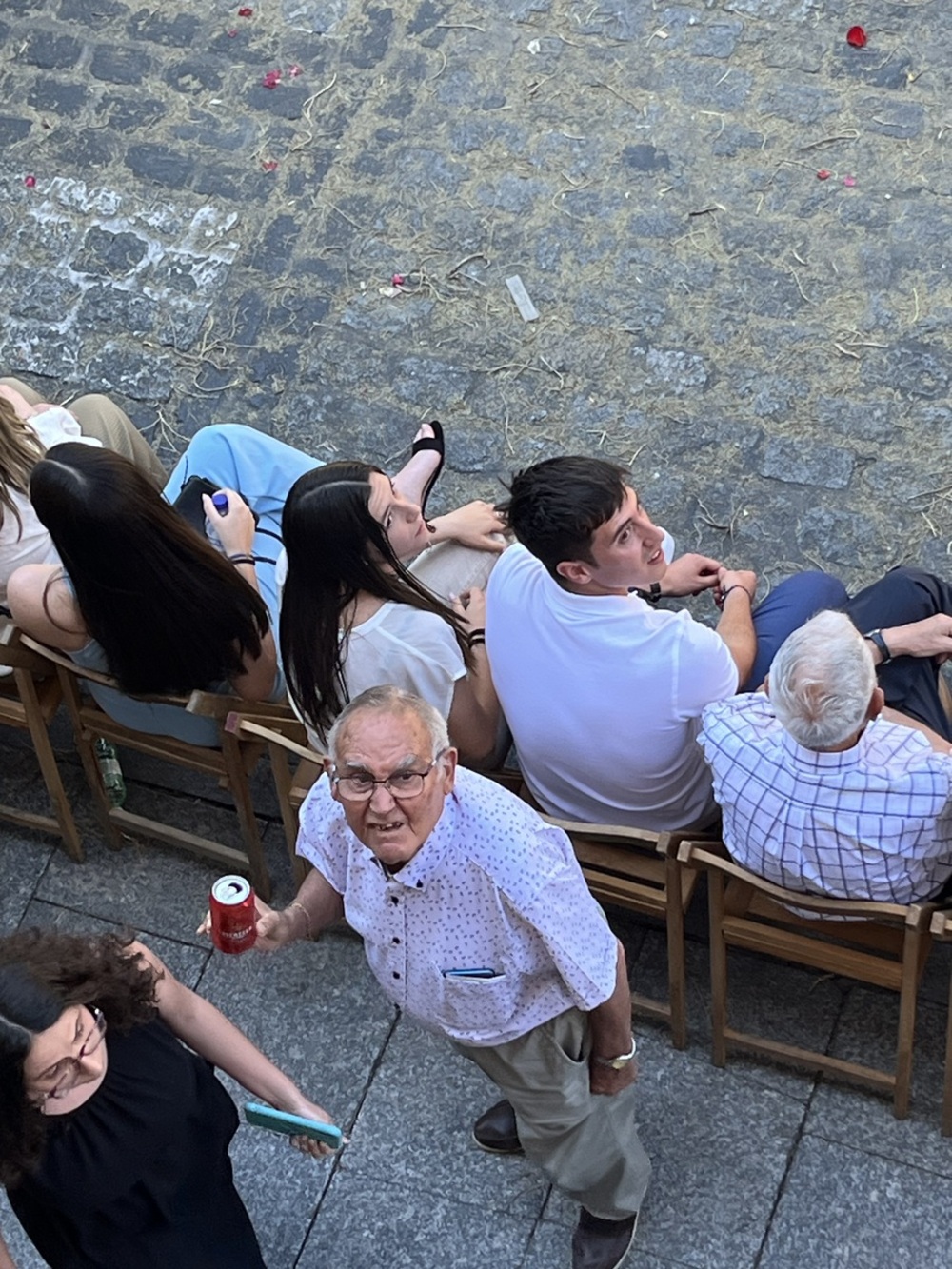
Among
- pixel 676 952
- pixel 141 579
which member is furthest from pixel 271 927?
pixel 676 952

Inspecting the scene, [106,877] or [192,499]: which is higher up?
[192,499]

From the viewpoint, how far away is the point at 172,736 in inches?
179

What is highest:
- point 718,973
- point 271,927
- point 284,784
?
point 271,927

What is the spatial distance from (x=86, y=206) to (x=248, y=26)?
1.18 meters

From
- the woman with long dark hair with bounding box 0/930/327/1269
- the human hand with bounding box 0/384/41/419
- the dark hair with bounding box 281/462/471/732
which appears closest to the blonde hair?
A: the human hand with bounding box 0/384/41/419

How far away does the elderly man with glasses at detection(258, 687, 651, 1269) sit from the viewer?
3.04 meters

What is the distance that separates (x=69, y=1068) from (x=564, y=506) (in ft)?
5.70

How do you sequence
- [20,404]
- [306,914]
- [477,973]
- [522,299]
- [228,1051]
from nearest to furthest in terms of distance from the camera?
[477,973]
[228,1051]
[306,914]
[20,404]
[522,299]

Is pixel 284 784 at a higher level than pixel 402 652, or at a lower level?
lower

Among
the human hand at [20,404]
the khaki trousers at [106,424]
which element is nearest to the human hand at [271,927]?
the khaki trousers at [106,424]

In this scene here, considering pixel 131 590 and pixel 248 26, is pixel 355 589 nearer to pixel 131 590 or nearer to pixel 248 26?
pixel 131 590

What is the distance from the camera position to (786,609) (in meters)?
4.31

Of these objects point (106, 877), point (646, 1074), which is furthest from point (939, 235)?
point (106, 877)

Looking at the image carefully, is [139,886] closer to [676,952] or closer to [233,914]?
[233,914]
